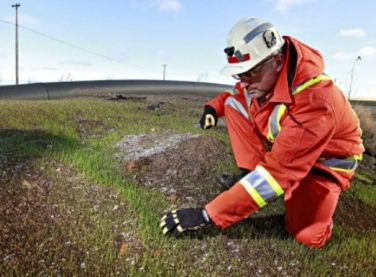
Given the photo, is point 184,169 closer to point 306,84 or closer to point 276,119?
point 276,119

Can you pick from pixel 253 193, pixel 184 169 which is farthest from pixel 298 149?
pixel 184 169

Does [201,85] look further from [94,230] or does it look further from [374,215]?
[94,230]

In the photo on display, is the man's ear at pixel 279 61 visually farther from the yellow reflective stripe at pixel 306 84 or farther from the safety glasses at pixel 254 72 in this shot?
the yellow reflective stripe at pixel 306 84

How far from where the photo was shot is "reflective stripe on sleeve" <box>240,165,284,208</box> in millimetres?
2186

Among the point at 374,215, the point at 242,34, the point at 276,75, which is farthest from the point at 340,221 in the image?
the point at 242,34

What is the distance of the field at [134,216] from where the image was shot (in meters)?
2.26

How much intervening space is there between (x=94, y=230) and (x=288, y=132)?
4.33 feet

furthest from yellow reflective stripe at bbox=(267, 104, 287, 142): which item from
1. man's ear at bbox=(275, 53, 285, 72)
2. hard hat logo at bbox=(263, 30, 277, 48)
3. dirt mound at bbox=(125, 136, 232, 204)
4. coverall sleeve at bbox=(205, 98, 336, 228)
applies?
dirt mound at bbox=(125, 136, 232, 204)

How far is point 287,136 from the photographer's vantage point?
85.7 inches

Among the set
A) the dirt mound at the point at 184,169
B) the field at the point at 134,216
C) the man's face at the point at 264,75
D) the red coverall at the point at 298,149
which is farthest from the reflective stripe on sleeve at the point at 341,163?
the dirt mound at the point at 184,169

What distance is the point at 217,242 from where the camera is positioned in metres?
2.51

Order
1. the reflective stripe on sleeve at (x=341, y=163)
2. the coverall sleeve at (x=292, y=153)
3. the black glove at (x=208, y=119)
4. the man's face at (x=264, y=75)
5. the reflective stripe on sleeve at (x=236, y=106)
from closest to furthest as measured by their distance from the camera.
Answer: the coverall sleeve at (x=292, y=153) < the man's face at (x=264, y=75) < the reflective stripe on sleeve at (x=341, y=163) < the reflective stripe on sleeve at (x=236, y=106) < the black glove at (x=208, y=119)

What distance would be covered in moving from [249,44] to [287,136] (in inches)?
23.0

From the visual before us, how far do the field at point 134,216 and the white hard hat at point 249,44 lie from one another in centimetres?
108
